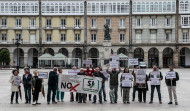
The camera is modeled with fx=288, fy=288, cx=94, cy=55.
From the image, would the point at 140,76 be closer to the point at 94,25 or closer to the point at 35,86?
the point at 35,86

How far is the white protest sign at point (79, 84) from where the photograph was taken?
15.6 m

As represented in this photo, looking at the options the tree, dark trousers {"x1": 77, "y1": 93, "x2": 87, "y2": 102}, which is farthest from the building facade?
dark trousers {"x1": 77, "y1": 93, "x2": 87, "y2": 102}

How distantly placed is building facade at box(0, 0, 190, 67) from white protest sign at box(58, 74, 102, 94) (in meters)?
45.0

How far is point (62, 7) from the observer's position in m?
62.2

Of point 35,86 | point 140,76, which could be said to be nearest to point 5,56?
point 35,86

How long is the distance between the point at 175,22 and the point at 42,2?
94.4 ft

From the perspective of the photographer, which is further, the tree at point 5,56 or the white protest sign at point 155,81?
the tree at point 5,56

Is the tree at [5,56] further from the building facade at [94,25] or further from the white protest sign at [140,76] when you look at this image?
the white protest sign at [140,76]

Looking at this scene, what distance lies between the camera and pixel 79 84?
1574 centimetres

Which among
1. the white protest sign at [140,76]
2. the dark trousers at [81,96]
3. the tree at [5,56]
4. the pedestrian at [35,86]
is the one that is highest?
the tree at [5,56]

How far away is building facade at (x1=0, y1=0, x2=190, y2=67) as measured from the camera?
200 ft

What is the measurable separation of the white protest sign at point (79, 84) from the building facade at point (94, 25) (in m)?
45.0

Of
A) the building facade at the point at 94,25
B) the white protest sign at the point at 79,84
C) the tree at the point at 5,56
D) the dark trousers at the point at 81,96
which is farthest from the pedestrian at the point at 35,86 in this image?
the building facade at the point at 94,25

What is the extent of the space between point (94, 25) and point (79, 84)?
154ft
